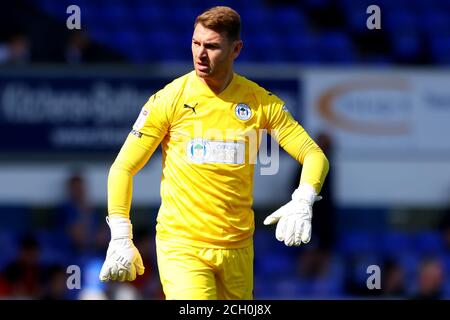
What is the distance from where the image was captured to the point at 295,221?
6.30m

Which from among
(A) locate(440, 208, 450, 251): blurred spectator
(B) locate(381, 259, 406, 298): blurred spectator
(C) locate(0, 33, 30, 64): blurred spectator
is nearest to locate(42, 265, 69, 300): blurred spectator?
(B) locate(381, 259, 406, 298): blurred spectator

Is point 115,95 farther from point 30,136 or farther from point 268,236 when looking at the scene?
point 268,236

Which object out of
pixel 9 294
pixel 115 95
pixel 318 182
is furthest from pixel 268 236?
pixel 318 182

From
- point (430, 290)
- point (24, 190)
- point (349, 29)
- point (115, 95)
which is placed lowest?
point (430, 290)

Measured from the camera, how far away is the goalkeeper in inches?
251

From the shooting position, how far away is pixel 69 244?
41.4 ft

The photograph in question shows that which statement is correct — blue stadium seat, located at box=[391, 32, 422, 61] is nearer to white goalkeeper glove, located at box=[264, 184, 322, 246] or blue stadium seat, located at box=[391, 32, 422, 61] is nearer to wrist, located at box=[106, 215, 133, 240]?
white goalkeeper glove, located at box=[264, 184, 322, 246]

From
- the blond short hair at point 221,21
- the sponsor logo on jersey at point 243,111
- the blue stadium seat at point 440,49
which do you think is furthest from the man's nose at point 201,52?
the blue stadium seat at point 440,49

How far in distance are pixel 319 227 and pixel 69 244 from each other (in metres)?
2.50

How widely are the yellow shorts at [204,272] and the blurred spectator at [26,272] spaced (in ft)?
16.2

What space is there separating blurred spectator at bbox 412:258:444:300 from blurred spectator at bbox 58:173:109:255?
304 cm

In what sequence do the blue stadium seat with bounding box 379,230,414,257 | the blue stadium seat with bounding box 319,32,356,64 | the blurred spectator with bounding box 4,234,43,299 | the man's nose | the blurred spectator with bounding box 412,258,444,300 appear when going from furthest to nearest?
the blue stadium seat with bounding box 319,32,356,64 < the blue stadium seat with bounding box 379,230,414,257 < the blurred spectator with bounding box 412,258,444,300 < the blurred spectator with bounding box 4,234,43,299 < the man's nose

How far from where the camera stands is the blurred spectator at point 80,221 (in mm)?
12367

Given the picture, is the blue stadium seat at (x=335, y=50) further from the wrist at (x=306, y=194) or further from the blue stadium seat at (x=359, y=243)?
the wrist at (x=306, y=194)
